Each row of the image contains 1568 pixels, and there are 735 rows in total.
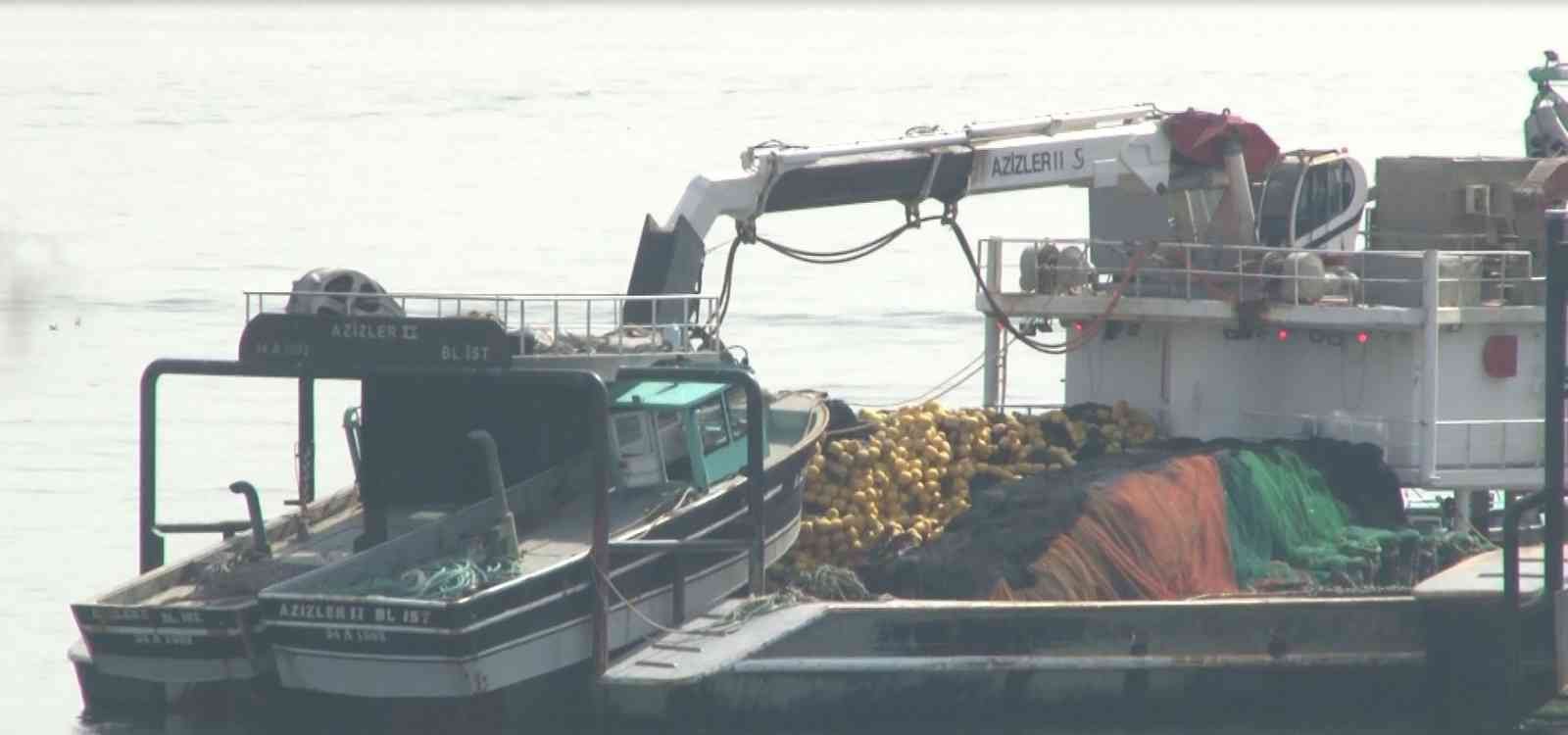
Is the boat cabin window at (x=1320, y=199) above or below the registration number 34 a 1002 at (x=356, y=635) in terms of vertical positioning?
above

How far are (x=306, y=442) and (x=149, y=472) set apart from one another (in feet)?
6.00

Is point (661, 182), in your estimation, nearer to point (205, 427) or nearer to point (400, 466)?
point (205, 427)

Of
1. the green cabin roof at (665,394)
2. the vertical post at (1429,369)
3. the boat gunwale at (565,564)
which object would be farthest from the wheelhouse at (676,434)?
the vertical post at (1429,369)

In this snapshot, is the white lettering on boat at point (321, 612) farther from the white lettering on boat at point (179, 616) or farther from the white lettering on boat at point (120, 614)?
the white lettering on boat at point (120, 614)

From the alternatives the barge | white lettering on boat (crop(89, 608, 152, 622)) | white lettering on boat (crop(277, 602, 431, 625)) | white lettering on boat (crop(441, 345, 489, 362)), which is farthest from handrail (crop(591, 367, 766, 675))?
white lettering on boat (crop(89, 608, 152, 622))

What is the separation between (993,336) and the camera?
30.5m

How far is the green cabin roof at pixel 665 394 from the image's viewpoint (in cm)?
2389

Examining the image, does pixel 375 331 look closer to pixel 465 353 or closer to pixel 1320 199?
pixel 465 353

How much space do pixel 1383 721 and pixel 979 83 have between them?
89.6m

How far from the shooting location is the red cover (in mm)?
29531

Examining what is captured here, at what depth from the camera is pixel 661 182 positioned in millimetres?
79750

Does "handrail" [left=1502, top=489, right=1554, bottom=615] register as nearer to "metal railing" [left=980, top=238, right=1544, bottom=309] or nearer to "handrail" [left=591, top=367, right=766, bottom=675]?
"metal railing" [left=980, top=238, right=1544, bottom=309]

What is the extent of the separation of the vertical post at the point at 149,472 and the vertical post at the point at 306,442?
1479 mm

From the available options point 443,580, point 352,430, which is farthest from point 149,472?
point 443,580
